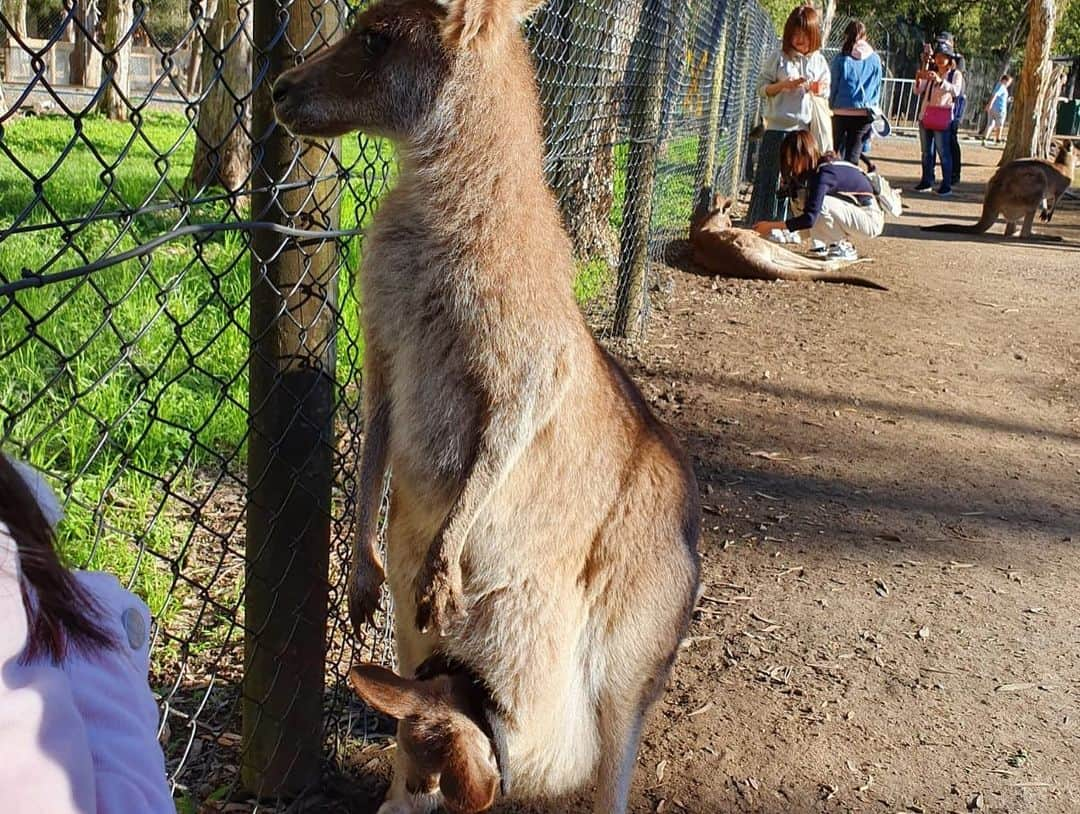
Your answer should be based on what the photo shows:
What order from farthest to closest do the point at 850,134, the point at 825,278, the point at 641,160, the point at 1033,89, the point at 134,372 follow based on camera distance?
1. the point at 1033,89
2. the point at 850,134
3. the point at 825,278
4. the point at 641,160
5. the point at 134,372

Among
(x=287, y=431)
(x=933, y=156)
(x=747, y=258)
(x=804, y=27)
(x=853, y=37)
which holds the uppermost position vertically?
(x=853, y=37)

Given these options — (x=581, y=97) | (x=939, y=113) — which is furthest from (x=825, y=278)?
(x=939, y=113)

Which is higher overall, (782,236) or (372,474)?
(782,236)

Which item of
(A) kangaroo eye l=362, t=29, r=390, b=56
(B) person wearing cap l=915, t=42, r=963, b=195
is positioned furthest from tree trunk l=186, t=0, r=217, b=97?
(B) person wearing cap l=915, t=42, r=963, b=195

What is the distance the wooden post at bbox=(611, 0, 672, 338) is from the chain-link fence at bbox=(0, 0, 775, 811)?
0.02m

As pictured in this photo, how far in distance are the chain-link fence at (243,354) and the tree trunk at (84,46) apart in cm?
4

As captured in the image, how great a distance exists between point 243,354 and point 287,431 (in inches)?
83.9

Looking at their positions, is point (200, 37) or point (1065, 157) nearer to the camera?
point (200, 37)

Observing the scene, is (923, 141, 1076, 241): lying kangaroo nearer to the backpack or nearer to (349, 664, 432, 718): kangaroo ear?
the backpack

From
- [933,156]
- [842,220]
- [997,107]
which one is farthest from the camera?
[997,107]

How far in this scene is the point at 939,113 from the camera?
46.4ft

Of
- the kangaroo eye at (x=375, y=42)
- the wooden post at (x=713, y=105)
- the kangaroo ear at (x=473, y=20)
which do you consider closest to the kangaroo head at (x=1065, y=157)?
the wooden post at (x=713, y=105)

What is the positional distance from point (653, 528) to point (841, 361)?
4.19 m

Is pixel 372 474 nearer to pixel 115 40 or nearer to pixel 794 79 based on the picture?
pixel 115 40
